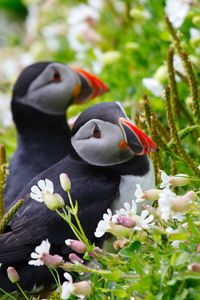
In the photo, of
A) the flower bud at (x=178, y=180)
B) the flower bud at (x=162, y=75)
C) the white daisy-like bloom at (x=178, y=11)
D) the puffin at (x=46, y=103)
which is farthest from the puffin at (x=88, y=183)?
the puffin at (x=46, y=103)

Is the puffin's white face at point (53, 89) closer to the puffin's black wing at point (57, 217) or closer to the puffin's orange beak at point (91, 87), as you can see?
the puffin's orange beak at point (91, 87)

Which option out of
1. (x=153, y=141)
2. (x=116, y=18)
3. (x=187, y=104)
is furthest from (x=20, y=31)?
(x=153, y=141)

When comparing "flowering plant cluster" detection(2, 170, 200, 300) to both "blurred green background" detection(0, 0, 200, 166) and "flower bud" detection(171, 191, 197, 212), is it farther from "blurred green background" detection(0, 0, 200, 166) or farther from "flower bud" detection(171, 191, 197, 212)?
"blurred green background" detection(0, 0, 200, 166)

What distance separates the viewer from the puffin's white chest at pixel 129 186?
3.28 meters

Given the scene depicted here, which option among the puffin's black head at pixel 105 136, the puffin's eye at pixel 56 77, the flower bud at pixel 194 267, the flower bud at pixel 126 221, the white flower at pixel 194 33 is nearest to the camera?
the flower bud at pixel 194 267

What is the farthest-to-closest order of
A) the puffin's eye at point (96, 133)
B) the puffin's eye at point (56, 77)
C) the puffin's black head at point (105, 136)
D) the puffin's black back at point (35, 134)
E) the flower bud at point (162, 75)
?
the puffin's eye at point (56, 77), the puffin's black back at point (35, 134), the flower bud at point (162, 75), the puffin's eye at point (96, 133), the puffin's black head at point (105, 136)

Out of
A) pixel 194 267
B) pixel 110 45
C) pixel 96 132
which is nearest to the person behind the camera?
pixel 194 267

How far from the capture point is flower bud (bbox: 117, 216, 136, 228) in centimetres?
262

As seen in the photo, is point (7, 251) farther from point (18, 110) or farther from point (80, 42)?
point (80, 42)

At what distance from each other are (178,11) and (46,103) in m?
0.98

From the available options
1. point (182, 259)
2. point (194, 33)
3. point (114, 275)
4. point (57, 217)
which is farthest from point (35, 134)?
point (182, 259)

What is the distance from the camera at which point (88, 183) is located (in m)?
3.30

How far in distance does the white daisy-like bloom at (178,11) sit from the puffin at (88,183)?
1.01m

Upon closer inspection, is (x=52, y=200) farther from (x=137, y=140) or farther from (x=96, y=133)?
(x=96, y=133)
